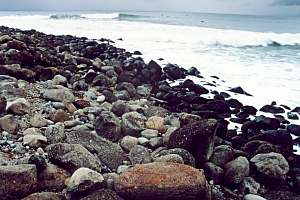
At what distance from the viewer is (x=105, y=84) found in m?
6.29

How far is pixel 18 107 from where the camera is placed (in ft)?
13.0

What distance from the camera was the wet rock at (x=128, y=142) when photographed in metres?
3.72

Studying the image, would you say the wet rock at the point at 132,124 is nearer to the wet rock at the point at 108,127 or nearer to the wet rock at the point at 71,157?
the wet rock at the point at 108,127

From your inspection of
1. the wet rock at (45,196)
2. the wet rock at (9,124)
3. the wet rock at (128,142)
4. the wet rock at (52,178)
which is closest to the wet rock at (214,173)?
the wet rock at (128,142)

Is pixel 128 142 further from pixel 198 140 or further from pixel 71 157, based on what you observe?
Result: pixel 71 157

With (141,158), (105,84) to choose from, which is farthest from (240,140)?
(105,84)

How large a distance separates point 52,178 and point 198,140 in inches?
56.3

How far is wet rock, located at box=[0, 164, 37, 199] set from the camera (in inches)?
98.2

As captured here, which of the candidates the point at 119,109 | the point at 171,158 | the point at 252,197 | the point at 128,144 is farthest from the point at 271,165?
the point at 119,109

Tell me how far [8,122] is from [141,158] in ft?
4.19

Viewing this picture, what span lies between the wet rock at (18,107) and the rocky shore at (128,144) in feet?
0.03

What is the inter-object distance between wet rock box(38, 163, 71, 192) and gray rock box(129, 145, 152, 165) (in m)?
0.71

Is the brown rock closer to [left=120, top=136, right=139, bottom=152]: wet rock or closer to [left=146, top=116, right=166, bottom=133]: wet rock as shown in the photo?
[left=120, top=136, right=139, bottom=152]: wet rock

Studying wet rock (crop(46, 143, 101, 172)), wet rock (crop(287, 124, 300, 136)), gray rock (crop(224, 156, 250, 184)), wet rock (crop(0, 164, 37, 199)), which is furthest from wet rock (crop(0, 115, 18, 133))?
wet rock (crop(287, 124, 300, 136))
